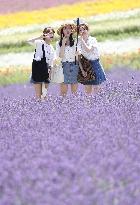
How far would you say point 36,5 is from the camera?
1828cm

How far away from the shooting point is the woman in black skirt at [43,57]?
9492 millimetres

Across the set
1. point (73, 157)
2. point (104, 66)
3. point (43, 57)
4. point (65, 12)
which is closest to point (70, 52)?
point (43, 57)

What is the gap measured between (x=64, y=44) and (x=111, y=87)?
1.86 metres

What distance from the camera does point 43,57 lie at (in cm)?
955

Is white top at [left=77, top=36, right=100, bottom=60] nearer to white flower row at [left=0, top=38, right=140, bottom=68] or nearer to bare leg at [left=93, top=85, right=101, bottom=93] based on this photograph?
bare leg at [left=93, top=85, right=101, bottom=93]

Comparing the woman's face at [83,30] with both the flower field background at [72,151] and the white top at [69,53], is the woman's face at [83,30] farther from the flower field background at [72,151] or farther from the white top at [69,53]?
the flower field background at [72,151]

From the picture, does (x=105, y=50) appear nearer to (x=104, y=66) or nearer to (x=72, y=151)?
(x=104, y=66)

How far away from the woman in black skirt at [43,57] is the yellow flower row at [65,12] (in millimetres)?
7705

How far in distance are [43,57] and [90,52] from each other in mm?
672

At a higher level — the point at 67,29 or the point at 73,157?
the point at 67,29

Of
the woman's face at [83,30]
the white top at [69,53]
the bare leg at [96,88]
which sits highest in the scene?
the woman's face at [83,30]

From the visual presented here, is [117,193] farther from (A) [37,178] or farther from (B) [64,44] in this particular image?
(B) [64,44]

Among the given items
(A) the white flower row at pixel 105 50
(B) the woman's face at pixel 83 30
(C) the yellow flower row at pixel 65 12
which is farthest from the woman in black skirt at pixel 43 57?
(C) the yellow flower row at pixel 65 12

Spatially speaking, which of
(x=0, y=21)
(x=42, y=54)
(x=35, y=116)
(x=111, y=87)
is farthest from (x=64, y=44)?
(x=0, y=21)
